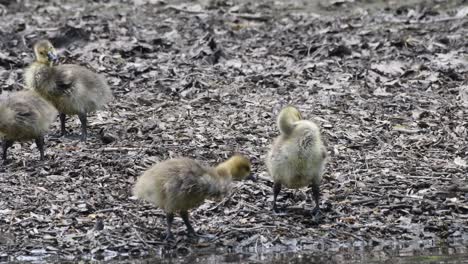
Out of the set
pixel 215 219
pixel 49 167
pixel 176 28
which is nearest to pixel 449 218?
pixel 215 219

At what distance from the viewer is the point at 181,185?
8.73 meters

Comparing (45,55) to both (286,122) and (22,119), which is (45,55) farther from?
(286,122)

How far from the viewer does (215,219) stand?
9.69 meters

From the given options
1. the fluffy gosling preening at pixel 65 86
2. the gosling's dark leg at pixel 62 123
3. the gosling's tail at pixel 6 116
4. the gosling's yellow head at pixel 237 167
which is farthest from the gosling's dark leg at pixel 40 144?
the gosling's yellow head at pixel 237 167

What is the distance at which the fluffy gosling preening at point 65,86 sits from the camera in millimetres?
12250

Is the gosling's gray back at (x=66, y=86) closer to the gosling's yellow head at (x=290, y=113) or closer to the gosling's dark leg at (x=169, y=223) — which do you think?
the gosling's yellow head at (x=290, y=113)

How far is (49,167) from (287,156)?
9.80ft

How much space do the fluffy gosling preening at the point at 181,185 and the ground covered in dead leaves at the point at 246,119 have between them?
41cm

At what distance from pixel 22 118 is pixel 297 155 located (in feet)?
10.9

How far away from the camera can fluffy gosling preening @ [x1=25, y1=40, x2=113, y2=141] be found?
12.2 m

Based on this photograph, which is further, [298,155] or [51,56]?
[51,56]

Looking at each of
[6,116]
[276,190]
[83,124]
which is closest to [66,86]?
[83,124]

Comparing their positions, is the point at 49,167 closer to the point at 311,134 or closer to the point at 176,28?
the point at 311,134

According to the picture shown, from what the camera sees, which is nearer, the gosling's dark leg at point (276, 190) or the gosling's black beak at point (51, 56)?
the gosling's dark leg at point (276, 190)
